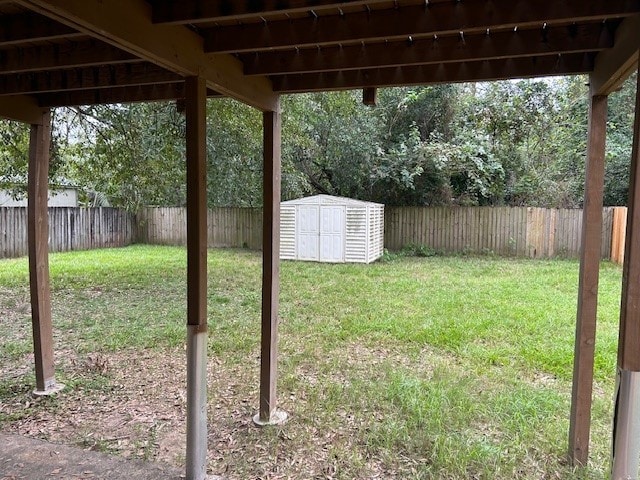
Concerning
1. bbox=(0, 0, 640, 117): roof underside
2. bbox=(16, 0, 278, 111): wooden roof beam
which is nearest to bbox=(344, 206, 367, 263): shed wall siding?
bbox=(0, 0, 640, 117): roof underside

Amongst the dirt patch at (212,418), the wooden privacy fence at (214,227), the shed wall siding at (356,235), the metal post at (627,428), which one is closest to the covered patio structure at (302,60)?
the metal post at (627,428)

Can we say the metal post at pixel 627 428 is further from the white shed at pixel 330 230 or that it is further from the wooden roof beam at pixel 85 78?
the white shed at pixel 330 230

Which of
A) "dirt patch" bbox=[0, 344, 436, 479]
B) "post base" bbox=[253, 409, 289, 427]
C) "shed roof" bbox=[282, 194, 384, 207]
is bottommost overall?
"dirt patch" bbox=[0, 344, 436, 479]

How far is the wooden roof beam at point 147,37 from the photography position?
1585 mm


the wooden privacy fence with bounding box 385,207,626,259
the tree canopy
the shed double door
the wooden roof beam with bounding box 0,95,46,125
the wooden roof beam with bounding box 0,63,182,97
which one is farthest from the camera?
the wooden privacy fence with bounding box 385,207,626,259

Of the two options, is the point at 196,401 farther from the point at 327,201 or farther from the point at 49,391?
the point at 327,201

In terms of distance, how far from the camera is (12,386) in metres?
3.55

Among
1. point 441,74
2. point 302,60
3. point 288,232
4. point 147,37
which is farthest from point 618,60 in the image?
point 288,232

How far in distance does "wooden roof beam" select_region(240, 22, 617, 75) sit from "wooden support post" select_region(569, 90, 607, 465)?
437mm

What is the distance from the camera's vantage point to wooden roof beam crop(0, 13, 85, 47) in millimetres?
2055

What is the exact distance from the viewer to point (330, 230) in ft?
33.1

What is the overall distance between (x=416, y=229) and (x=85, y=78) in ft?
32.2

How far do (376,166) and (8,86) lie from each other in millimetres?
8983

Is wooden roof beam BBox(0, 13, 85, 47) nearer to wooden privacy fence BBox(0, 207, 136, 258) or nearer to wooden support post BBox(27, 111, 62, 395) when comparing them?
wooden support post BBox(27, 111, 62, 395)
